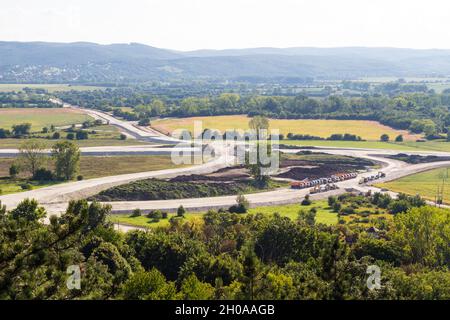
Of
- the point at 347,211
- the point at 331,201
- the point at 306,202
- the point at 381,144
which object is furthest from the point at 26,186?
the point at 381,144

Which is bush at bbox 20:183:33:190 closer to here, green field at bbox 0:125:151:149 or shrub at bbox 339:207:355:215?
green field at bbox 0:125:151:149

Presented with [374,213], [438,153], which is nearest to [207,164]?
[374,213]

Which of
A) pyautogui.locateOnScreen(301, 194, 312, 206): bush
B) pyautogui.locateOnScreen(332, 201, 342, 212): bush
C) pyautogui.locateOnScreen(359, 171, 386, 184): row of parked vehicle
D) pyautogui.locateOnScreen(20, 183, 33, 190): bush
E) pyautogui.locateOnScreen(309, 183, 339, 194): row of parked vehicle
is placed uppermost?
pyautogui.locateOnScreen(20, 183, 33, 190): bush

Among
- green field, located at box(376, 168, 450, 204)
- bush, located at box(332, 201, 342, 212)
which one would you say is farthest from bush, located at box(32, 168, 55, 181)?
green field, located at box(376, 168, 450, 204)

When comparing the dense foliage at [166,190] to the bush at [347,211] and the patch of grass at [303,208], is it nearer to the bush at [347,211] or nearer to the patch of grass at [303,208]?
the patch of grass at [303,208]

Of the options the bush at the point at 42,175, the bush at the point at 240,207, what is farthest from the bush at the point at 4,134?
the bush at the point at 240,207
